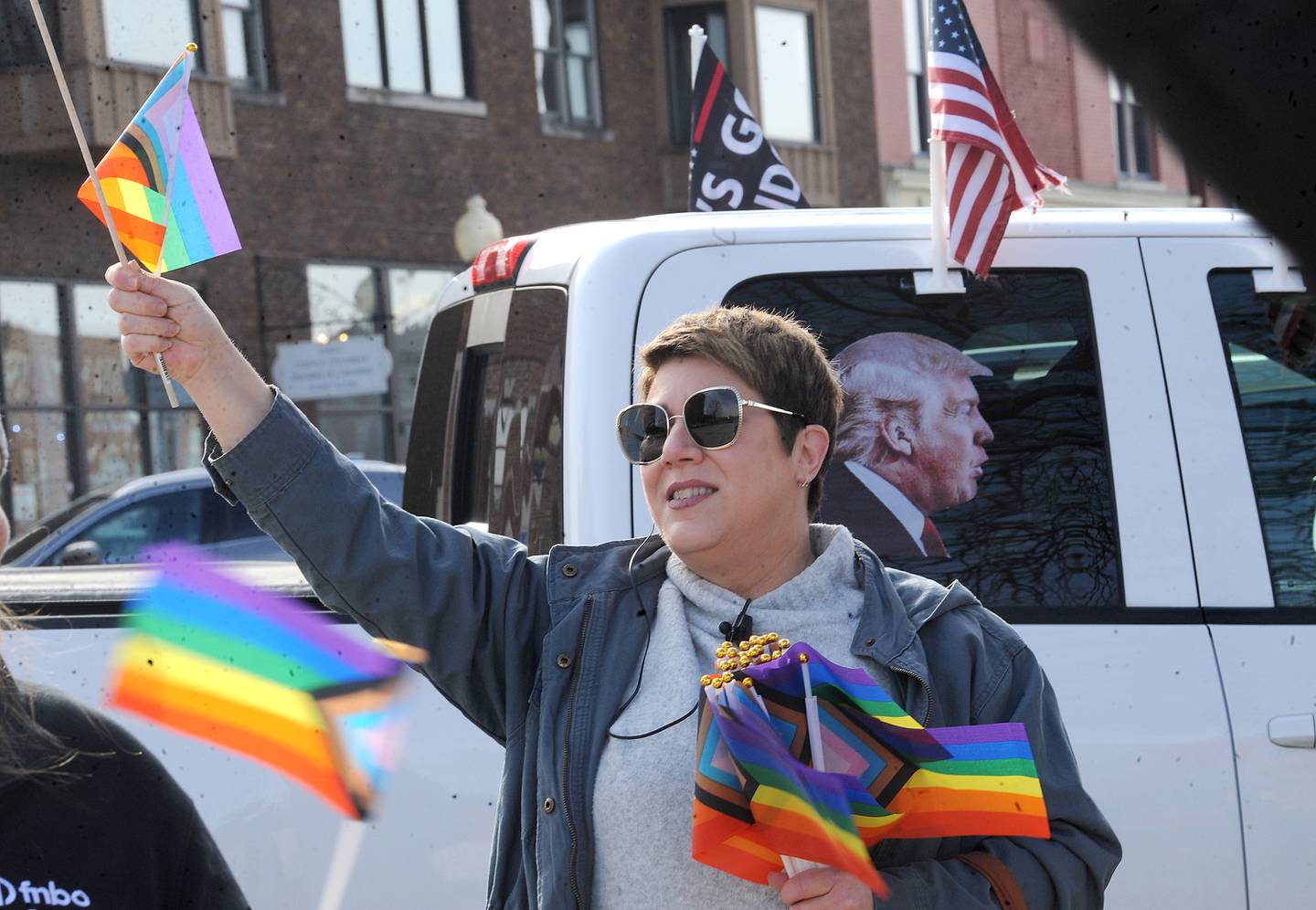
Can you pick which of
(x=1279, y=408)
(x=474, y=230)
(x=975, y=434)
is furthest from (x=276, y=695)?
(x=474, y=230)

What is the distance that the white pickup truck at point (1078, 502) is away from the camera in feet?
9.14

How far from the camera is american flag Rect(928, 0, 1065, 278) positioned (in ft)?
10.0

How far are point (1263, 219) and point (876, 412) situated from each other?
2.22m

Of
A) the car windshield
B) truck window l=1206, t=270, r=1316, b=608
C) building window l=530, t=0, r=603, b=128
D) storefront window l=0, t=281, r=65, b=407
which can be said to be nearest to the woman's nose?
truck window l=1206, t=270, r=1316, b=608

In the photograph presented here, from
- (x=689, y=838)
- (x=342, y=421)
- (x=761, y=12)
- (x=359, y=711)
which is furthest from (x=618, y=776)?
(x=761, y=12)

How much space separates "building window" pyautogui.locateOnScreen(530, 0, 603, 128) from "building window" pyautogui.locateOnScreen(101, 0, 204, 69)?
4617 millimetres

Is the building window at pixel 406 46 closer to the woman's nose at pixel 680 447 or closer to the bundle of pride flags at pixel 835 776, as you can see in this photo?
the woman's nose at pixel 680 447

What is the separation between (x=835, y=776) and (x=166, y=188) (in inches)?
44.4

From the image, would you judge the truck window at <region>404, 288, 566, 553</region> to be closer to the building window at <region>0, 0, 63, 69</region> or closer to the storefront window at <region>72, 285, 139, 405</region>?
the building window at <region>0, 0, 63, 69</region>

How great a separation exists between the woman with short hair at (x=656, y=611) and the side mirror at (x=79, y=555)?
6843mm

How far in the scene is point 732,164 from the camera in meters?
5.96

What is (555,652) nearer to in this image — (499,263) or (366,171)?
(499,263)

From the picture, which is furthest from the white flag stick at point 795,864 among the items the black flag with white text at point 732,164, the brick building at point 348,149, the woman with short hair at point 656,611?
the brick building at point 348,149

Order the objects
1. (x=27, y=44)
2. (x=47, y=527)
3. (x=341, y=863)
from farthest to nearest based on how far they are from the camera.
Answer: (x=27, y=44)
(x=47, y=527)
(x=341, y=863)
